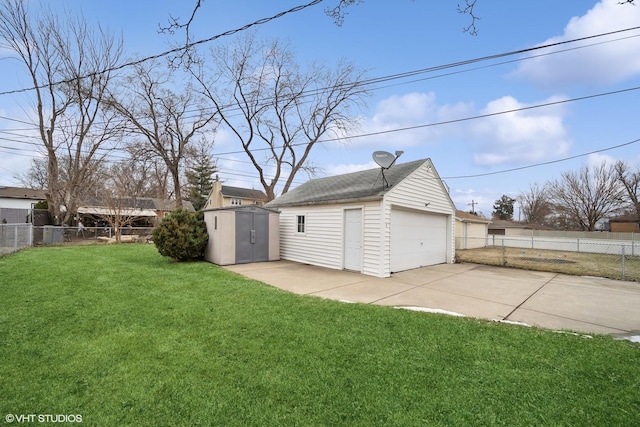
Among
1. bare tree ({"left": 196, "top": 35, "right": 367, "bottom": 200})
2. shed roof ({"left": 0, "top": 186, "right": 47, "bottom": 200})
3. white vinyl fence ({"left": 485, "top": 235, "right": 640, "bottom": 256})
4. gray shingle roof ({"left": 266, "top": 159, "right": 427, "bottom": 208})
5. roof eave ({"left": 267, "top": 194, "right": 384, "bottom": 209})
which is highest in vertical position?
bare tree ({"left": 196, "top": 35, "right": 367, "bottom": 200})

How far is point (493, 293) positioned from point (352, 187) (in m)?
5.83

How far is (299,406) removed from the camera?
2535 millimetres

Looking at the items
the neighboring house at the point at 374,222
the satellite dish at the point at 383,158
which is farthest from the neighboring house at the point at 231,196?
the satellite dish at the point at 383,158

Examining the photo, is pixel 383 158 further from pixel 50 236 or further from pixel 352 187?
pixel 50 236

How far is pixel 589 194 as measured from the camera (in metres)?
30.3

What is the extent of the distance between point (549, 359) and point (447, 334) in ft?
3.62

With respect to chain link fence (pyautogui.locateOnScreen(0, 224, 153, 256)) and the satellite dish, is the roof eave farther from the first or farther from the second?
chain link fence (pyautogui.locateOnScreen(0, 224, 153, 256))

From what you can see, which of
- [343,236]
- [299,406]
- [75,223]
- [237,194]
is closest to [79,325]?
[299,406]

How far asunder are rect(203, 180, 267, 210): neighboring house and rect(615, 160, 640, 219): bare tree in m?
37.2

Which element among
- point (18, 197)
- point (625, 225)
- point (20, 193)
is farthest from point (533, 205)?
point (20, 193)

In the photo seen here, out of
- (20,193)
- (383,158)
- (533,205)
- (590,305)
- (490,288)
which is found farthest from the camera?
(533,205)

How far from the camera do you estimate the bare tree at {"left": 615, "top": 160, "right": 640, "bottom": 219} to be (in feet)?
95.5

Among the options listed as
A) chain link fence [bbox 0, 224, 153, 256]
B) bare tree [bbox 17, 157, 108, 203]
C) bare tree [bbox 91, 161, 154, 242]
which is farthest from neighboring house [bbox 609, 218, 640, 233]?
bare tree [bbox 17, 157, 108, 203]

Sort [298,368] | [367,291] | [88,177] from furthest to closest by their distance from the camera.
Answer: [88,177] < [367,291] < [298,368]
